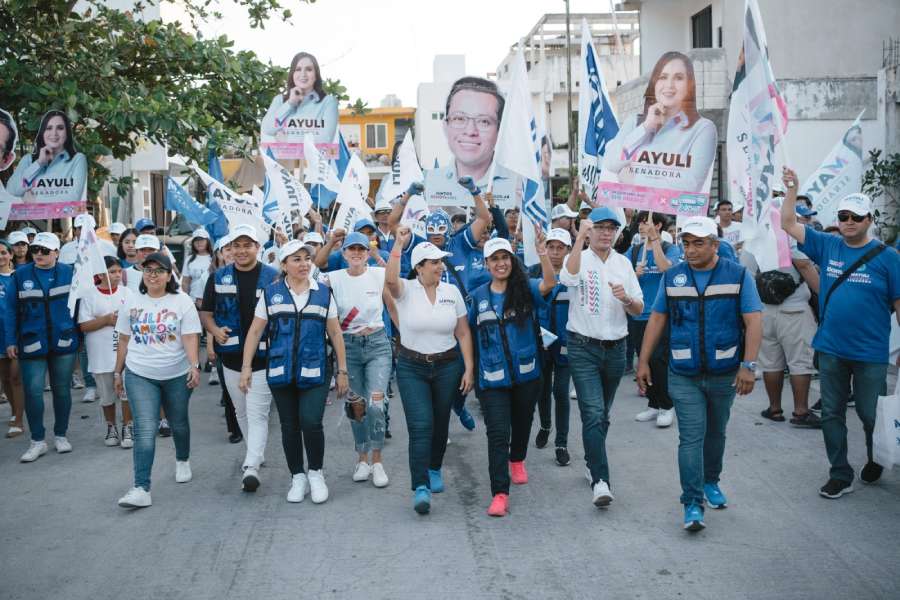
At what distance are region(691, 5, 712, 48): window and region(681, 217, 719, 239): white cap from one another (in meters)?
17.4

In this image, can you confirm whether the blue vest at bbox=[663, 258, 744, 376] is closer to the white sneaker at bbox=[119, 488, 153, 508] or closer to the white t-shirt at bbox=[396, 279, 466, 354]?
the white t-shirt at bbox=[396, 279, 466, 354]

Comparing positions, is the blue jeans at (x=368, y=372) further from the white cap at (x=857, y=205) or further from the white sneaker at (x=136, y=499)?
the white cap at (x=857, y=205)

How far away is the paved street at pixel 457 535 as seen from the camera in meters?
5.15

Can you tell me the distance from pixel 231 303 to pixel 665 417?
13.6ft

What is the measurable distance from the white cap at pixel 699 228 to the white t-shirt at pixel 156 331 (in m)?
3.65

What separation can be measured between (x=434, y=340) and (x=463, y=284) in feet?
5.66

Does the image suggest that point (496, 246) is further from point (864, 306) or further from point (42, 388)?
point (42, 388)

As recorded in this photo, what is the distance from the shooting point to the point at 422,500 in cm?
648

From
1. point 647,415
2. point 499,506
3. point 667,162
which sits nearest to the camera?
point 499,506

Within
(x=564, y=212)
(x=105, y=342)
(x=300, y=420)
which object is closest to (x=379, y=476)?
(x=300, y=420)

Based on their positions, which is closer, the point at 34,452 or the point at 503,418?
the point at 503,418

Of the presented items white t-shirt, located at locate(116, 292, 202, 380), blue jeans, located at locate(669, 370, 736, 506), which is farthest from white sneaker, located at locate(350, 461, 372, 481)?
blue jeans, located at locate(669, 370, 736, 506)

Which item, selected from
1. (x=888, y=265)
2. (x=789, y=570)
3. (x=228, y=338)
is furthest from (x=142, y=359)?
(x=888, y=265)

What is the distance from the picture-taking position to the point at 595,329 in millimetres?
6836
